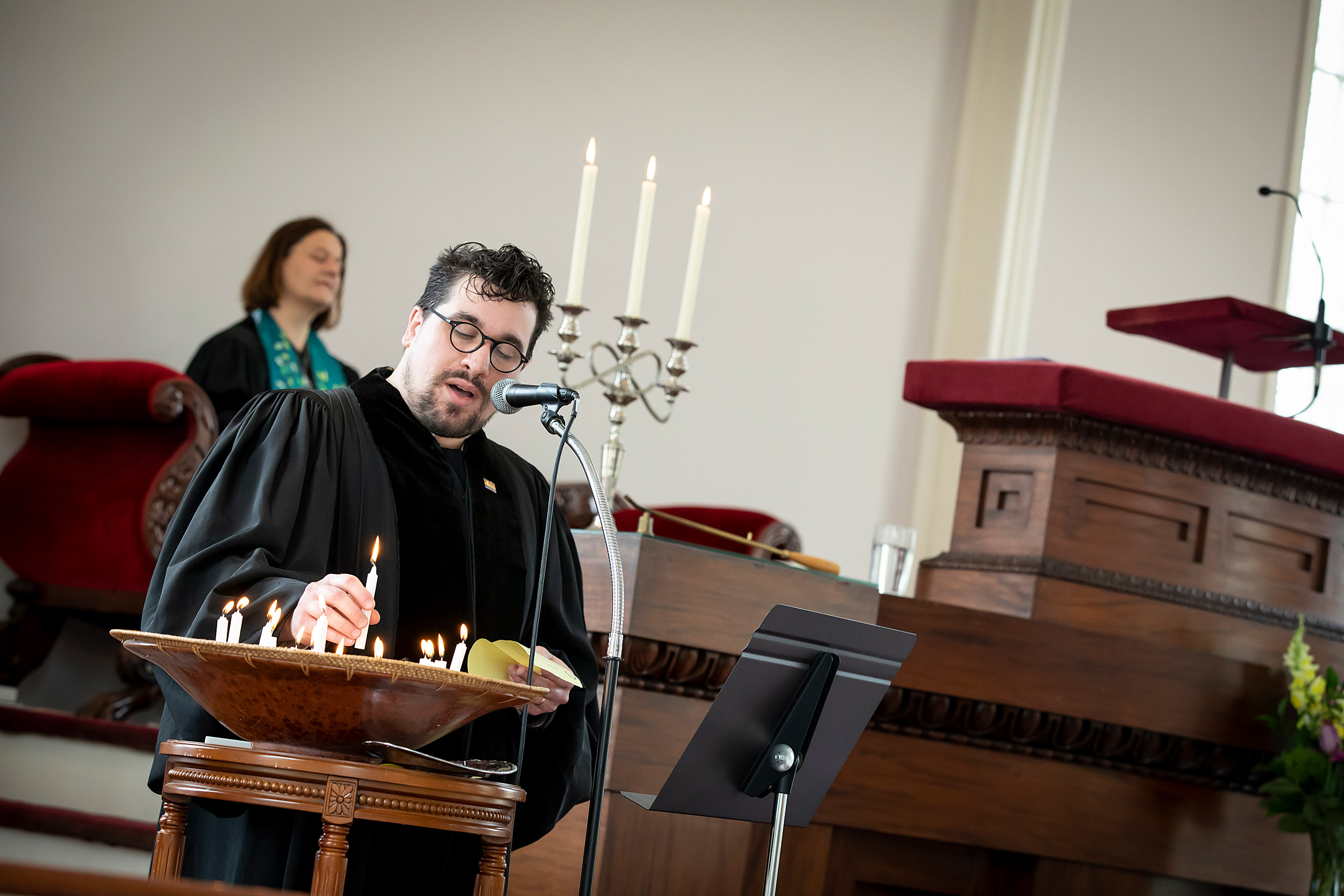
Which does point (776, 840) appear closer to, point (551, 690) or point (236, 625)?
point (551, 690)

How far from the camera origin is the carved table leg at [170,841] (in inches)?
70.4

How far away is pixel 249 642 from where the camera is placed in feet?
6.48

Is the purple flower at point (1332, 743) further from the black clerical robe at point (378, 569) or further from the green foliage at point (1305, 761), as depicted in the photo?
the black clerical robe at point (378, 569)

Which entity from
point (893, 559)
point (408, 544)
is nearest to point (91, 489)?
point (408, 544)

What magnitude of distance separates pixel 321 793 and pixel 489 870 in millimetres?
296

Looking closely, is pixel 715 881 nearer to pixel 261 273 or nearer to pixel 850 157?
pixel 261 273

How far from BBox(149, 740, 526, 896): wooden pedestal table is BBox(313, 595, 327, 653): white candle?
→ 141 millimetres

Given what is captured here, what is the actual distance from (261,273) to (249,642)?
2928 mm

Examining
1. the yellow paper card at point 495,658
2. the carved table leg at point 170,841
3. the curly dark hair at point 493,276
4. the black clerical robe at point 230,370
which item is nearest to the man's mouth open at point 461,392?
the curly dark hair at point 493,276

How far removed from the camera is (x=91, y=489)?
3.96 metres

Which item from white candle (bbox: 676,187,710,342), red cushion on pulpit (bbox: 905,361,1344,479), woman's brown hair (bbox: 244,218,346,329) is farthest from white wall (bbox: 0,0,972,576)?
red cushion on pulpit (bbox: 905,361,1344,479)

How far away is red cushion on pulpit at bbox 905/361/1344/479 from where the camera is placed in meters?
3.46

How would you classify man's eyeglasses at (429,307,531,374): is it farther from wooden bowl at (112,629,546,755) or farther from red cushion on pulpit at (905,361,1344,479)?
red cushion on pulpit at (905,361,1344,479)

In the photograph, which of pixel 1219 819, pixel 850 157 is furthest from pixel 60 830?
pixel 850 157
